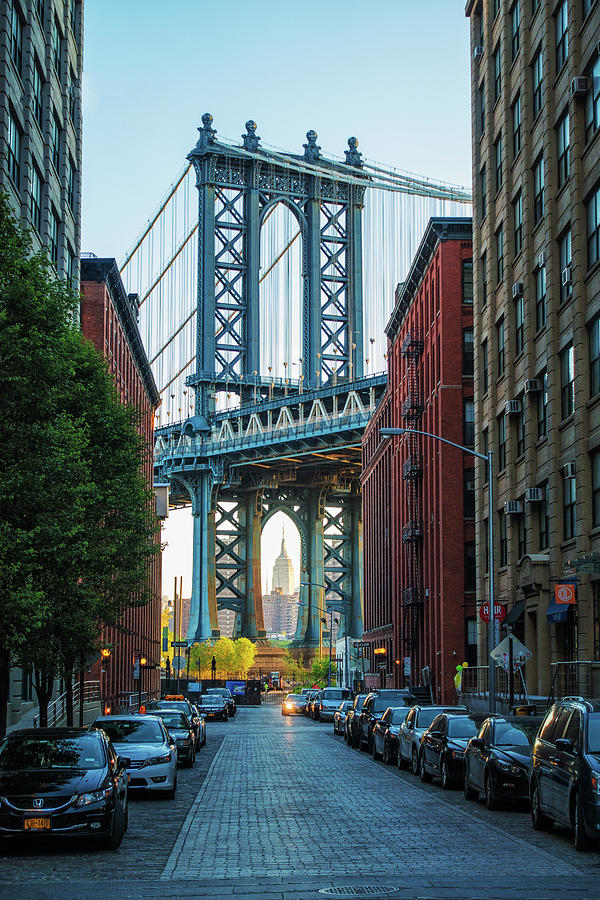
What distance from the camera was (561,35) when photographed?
3775 cm

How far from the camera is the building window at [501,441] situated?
43853mm

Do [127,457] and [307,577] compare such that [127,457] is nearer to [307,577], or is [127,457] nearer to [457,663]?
[457,663]

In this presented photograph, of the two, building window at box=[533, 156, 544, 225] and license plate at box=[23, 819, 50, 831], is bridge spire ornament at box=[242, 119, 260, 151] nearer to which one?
building window at box=[533, 156, 544, 225]

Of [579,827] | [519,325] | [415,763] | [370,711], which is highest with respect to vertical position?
[519,325]

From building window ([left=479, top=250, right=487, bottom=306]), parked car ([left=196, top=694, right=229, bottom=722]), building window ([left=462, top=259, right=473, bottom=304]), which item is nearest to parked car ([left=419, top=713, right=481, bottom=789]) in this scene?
building window ([left=479, top=250, right=487, bottom=306])

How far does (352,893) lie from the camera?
11.9 m

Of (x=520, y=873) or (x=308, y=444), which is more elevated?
(x=308, y=444)

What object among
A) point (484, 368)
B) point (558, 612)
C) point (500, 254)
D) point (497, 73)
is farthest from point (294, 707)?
point (558, 612)

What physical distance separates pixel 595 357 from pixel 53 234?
23233 mm

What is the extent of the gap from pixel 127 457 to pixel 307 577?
126209mm

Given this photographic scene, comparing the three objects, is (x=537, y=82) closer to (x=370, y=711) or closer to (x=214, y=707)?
(x=370, y=711)

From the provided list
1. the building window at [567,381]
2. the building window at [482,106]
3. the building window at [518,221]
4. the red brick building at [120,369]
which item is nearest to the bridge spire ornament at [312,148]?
the red brick building at [120,369]

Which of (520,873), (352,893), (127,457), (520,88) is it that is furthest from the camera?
(520,88)

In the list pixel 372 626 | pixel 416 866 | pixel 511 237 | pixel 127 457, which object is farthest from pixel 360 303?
pixel 416 866
